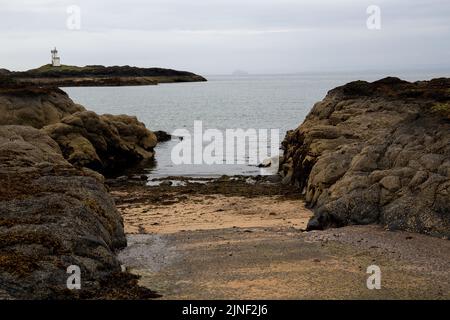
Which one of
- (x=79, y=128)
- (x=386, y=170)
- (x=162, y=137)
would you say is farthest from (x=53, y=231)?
(x=162, y=137)

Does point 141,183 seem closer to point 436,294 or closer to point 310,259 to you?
point 310,259

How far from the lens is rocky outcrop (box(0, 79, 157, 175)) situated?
121ft

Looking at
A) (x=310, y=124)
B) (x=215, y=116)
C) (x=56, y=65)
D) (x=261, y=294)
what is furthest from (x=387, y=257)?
(x=56, y=65)

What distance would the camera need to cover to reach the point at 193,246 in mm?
16375

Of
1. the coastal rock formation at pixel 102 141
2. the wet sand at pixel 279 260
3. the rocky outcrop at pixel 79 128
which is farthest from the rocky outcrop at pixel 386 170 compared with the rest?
the rocky outcrop at pixel 79 128

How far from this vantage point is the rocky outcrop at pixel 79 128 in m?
37.0

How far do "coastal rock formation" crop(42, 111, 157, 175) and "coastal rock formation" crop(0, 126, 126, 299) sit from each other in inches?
638

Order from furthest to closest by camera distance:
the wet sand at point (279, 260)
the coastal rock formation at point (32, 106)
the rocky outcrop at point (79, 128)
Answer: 1. the coastal rock formation at point (32, 106)
2. the rocky outcrop at point (79, 128)
3. the wet sand at point (279, 260)

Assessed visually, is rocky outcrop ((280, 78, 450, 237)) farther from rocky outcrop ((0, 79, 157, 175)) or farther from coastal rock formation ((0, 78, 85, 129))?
coastal rock formation ((0, 78, 85, 129))

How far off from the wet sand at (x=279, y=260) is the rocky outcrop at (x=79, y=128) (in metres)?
15.7

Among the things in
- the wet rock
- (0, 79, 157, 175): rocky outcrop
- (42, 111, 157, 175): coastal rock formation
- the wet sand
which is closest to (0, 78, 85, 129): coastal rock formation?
(0, 79, 157, 175): rocky outcrop

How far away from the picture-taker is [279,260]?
14.3m

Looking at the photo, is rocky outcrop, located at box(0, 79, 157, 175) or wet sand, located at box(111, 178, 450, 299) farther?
rocky outcrop, located at box(0, 79, 157, 175)

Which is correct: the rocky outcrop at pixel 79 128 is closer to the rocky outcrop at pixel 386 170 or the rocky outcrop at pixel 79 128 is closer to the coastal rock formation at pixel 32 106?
the coastal rock formation at pixel 32 106
